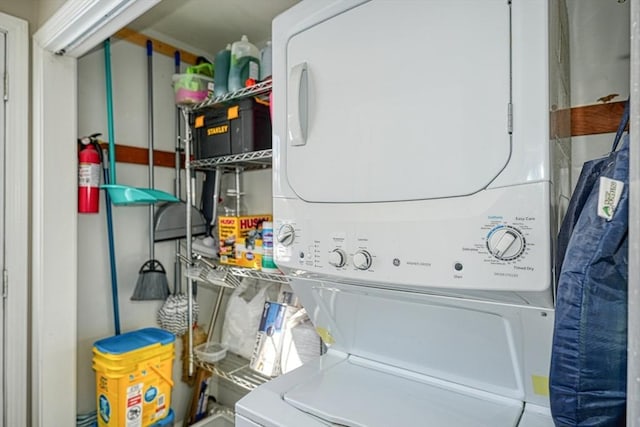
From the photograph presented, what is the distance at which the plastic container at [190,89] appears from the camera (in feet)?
6.76

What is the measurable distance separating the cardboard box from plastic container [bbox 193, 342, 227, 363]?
0.56 m

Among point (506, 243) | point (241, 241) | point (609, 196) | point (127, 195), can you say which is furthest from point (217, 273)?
point (609, 196)

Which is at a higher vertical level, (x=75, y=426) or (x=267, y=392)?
(x=267, y=392)

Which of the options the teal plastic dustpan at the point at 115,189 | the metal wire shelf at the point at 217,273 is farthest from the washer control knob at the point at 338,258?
the teal plastic dustpan at the point at 115,189

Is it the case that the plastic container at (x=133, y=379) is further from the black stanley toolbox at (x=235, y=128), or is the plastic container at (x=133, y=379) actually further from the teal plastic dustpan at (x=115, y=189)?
the black stanley toolbox at (x=235, y=128)

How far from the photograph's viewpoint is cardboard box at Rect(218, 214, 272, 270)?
1.86 m

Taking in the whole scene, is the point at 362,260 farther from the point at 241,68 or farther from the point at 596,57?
the point at 241,68

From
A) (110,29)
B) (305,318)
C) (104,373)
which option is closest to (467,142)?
(305,318)

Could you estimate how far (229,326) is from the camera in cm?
215

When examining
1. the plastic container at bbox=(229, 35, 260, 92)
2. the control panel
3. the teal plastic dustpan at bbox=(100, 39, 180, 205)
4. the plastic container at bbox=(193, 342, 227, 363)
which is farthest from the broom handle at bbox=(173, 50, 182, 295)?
the control panel

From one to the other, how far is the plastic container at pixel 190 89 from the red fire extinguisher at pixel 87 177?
534mm

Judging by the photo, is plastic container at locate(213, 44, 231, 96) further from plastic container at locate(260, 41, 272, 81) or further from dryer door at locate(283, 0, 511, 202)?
dryer door at locate(283, 0, 511, 202)

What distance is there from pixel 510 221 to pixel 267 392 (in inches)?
34.1

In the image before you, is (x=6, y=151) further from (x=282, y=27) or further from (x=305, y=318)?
(x=305, y=318)
